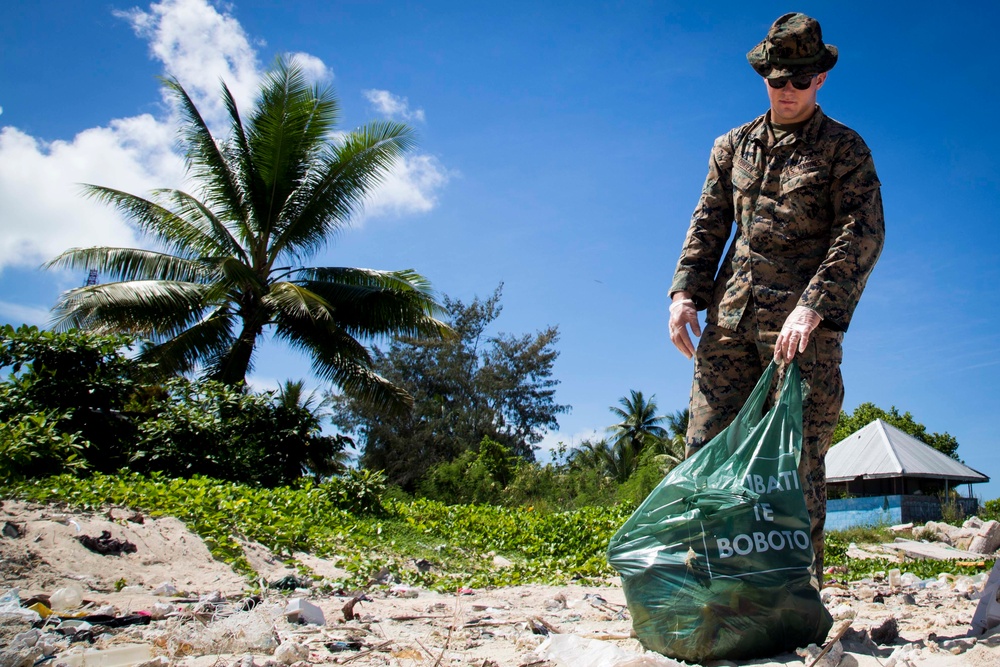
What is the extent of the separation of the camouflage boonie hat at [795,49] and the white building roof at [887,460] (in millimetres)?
17378

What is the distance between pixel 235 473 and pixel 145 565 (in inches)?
212

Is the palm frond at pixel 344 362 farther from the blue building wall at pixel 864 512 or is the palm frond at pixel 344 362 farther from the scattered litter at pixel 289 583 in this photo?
the blue building wall at pixel 864 512

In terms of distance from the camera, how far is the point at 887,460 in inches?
704

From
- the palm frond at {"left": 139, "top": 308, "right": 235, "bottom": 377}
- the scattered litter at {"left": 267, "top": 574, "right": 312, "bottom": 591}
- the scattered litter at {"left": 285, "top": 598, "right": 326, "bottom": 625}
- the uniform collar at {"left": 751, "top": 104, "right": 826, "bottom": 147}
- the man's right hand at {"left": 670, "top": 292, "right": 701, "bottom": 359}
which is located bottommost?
the scattered litter at {"left": 267, "top": 574, "right": 312, "bottom": 591}

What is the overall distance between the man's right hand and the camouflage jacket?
0.05 meters

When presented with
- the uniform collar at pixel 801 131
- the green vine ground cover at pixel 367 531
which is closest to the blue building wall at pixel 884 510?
the green vine ground cover at pixel 367 531

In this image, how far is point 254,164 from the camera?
42.5 feet

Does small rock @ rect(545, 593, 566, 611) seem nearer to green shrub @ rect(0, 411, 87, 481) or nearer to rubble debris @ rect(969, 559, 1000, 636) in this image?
rubble debris @ rect(969, 559, 1000, 636)

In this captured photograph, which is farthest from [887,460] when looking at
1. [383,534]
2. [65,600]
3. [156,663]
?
[156,663]

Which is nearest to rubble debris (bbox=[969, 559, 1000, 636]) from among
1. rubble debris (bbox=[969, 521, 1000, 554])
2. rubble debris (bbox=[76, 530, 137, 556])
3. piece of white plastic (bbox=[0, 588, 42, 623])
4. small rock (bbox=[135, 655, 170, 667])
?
small rock (bbox=[135, 655, 170, 667])

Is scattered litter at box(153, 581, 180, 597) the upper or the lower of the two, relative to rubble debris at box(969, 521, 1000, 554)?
upper

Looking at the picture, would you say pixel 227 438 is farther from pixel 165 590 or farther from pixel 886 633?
pixel 886 633

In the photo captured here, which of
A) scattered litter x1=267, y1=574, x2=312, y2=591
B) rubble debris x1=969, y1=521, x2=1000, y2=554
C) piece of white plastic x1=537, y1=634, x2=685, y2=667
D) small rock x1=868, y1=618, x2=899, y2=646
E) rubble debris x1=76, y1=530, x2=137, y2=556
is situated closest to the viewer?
piece of white plastic x1=537, y1=634, x2=685, y2=667

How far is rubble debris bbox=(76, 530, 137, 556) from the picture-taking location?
14.9 feet
